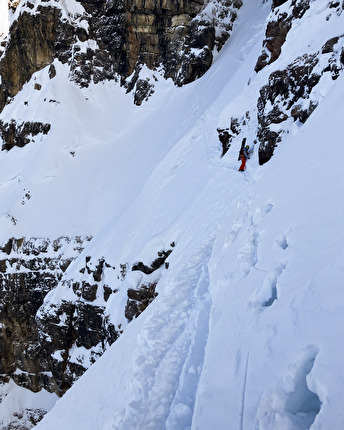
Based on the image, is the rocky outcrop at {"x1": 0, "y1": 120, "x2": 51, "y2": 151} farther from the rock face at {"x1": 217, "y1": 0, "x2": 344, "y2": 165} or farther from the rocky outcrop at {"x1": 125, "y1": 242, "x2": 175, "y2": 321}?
the rock face at {"x1": 217, "y1": 0, "x2": 344, "y2": 165}

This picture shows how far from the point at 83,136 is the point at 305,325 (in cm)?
3170

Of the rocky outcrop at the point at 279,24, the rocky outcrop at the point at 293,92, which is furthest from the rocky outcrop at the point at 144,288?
the rocky outcrop at the point at 279,24

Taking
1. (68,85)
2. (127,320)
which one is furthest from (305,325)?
(68,85)

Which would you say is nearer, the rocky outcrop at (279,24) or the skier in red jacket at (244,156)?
the skier in red jacket at (244,156)

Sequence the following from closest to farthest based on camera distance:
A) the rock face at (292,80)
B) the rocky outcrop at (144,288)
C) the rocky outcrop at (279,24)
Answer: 1. the rock face at (292,80)
2. the rocky outcrop at (144,288)
3. the rocky outcrop at (279,24)

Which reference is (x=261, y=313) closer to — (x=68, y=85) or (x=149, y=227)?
(x=149, y=227)

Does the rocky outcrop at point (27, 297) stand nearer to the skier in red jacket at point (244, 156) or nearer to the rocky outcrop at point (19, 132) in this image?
the rocky outcrop at point (19, 132)

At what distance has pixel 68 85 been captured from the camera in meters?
35.0

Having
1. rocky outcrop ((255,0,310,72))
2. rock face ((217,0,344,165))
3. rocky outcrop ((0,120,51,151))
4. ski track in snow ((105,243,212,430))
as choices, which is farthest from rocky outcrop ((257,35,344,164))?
rocky outcrop ((0,120,51,151))

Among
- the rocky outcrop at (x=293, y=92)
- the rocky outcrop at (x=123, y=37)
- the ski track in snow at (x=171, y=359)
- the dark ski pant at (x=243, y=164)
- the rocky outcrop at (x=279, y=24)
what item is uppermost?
the rocky outcrop at (x=123, y=37)

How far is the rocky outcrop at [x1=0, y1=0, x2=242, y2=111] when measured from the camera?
1316 inches

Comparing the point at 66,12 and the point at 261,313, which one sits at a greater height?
the point at 66,12

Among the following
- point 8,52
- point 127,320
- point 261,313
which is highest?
point 8,52

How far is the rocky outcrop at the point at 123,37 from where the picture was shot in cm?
3344
